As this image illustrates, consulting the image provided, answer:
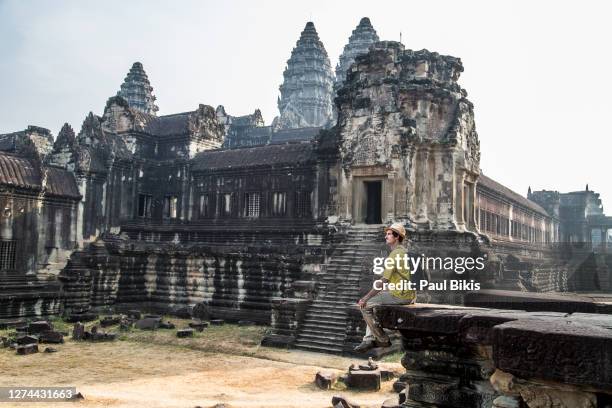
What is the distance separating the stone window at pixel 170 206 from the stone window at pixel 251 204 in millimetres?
4528

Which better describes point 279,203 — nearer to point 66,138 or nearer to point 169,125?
point 169,125

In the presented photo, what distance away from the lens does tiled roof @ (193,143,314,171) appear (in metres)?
24.0

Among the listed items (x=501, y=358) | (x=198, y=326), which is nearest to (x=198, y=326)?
(x=198, y=326)

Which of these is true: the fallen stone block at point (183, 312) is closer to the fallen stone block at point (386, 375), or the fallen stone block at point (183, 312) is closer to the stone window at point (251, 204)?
the stone window at point (251, 204)

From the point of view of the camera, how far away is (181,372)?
13.2m

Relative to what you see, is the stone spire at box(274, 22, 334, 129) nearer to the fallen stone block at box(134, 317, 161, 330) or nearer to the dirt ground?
the fallen stone block at box(134, 317, 161, 330)

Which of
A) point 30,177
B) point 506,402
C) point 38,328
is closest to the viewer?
point 506,402

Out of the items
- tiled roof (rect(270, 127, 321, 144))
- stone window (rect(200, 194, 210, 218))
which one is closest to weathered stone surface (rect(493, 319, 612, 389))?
stone window (rect(200, 194, 210, 218))

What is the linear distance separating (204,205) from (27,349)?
1259 centimetres

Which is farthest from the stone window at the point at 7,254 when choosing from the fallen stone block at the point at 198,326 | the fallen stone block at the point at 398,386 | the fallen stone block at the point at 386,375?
the fallen stone block at the point at 398,386

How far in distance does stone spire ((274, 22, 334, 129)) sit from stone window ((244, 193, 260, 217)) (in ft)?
104

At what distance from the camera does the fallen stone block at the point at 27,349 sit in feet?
48.9

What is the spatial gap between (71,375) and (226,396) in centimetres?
415

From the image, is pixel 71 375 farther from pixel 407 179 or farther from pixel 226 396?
pixel 407 179
